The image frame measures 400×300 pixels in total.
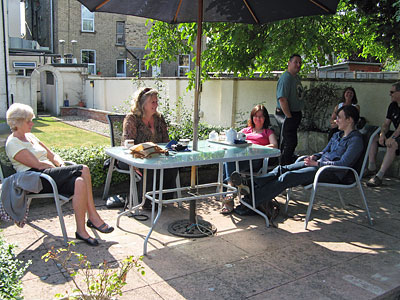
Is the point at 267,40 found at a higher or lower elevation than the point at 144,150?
higher

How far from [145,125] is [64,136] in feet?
28.7

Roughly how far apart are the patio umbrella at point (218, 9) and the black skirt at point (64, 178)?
1174mm

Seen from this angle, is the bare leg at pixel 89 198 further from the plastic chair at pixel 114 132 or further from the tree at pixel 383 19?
the tree at pixel 383 19

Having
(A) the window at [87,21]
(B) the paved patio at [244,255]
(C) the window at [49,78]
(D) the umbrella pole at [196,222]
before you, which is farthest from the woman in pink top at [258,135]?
(A) the window at [87,21]

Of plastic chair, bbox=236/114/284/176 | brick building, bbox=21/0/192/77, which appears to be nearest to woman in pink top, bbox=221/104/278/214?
plastic chair, bbox=236/114/284/176

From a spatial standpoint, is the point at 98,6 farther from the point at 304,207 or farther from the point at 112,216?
the point at 304,207

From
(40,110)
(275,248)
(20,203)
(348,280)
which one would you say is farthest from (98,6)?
(40,110)

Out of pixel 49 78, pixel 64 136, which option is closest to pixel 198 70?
pixel 64 136

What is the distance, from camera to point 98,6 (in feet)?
14.5

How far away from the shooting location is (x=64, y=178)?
3799 mm

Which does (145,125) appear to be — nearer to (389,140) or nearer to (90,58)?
(389,140)

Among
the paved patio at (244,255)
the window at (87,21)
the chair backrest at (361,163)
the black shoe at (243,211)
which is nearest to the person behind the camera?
the paved patio at (244,255)

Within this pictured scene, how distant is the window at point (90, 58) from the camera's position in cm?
2668

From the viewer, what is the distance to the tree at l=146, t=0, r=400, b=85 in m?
6.75
